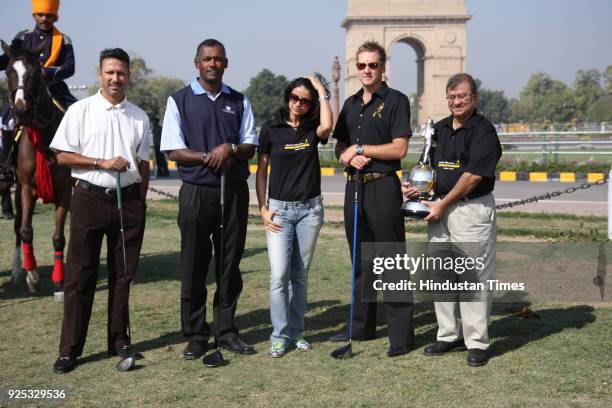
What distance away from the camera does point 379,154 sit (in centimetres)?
555

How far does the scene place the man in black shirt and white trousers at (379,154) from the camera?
5.60 m

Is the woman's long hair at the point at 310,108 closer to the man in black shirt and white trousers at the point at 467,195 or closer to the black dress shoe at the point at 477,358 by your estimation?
the man in black shirt and white trousers at the point at 467,195

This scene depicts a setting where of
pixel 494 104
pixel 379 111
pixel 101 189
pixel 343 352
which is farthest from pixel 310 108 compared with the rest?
pixel 494 104

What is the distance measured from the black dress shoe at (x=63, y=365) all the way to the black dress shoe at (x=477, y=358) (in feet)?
9.22

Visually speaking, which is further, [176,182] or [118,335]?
[176,182]

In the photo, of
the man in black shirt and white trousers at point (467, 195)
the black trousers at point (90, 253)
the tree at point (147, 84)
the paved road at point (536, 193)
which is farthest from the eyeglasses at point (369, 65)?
the tree at point (147, 84)

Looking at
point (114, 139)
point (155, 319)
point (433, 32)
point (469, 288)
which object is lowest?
point (155, 319)

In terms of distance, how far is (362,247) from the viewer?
5.94m

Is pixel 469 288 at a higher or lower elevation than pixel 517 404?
higher

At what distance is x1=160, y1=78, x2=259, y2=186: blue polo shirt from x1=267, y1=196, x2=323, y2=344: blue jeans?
20.9 inches

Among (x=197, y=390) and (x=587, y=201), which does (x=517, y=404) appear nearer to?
(x=197, y=390)

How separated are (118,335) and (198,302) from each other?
642 millimetres

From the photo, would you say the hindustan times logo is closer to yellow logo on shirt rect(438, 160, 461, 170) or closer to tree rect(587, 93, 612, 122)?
yellow logo on shirt rect(438, 160, 461, 170)

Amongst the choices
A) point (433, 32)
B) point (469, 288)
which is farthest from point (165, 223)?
point (433, 32)
